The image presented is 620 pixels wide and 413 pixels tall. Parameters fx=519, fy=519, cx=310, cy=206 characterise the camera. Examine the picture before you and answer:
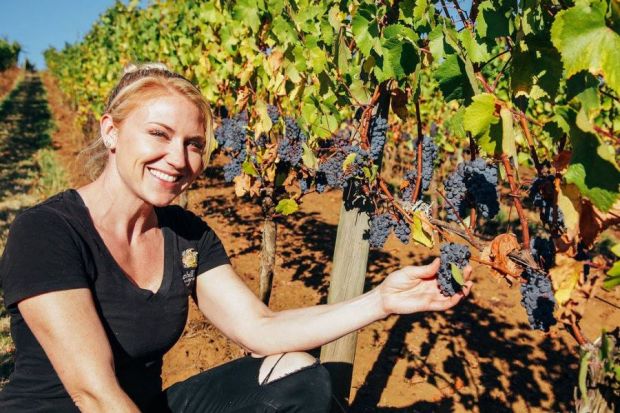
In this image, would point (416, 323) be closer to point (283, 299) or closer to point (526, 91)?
point (283, 299)

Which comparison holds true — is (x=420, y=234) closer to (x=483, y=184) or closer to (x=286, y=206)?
(x=483, y=184)

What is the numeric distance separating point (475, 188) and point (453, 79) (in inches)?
14.8

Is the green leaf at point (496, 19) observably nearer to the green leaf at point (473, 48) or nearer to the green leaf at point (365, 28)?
the green leaf at point (473, 48)

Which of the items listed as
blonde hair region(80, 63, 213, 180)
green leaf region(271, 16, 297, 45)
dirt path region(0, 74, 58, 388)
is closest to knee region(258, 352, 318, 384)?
blonde hair region(80, 63, 213, 180)

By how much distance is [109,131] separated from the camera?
77.1 inches

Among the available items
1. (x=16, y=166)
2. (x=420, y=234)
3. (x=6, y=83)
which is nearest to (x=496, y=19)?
(x=420, y=234)

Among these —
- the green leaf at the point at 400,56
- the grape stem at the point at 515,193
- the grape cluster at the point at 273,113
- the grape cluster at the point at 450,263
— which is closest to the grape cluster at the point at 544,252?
the grape stem at the point at 515,193

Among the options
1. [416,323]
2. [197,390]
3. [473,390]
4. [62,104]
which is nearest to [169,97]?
[197,390]

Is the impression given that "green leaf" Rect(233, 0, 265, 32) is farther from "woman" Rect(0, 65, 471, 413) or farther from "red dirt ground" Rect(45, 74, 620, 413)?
"red dirt ground" Rect(45, 74, 620, 413)

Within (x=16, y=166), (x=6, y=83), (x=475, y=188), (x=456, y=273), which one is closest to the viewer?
(x=456, y=273)

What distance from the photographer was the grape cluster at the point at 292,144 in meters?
2.83

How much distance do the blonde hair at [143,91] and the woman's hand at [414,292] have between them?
37.9 inches

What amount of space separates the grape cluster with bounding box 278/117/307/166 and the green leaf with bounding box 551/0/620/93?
185 cm

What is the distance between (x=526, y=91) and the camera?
1486 mm
